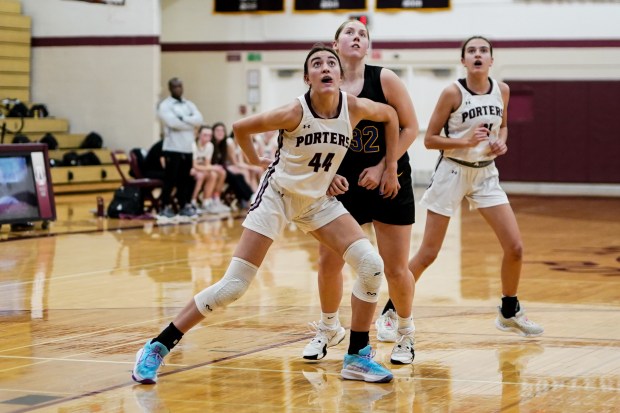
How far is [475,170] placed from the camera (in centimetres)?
760

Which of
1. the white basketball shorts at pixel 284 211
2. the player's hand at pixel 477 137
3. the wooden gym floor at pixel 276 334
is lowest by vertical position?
the wooden gym floor at pixel 276 334

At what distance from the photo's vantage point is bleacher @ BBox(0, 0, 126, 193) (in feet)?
74.0

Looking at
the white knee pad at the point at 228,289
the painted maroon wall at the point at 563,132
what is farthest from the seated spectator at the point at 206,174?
the white knee pad at the point at 228,289

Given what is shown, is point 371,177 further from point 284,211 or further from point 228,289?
point 228,289

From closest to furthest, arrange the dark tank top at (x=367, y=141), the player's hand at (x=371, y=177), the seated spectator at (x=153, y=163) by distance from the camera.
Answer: the player's hand at (x=371, y=177) < the dark tank top at (x=367, y=141) < the seated spectator at (x=153, y=163)

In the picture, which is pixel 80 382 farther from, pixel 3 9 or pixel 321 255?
pixel 3 9

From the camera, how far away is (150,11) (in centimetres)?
2464

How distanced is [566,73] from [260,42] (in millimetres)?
7051

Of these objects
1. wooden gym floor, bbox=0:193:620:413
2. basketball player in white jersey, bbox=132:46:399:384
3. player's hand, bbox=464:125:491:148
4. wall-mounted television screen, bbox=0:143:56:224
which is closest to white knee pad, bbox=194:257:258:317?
basketball player in white jersey, bbox=132:46:399:384

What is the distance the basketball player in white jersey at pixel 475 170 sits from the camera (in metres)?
7.41

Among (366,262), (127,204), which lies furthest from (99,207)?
(366,262)

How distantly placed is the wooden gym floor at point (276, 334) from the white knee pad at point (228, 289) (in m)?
0.41

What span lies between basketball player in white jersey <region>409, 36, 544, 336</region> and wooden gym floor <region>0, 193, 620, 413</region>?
1.34 ft

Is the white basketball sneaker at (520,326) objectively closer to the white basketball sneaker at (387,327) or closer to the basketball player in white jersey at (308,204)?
the white basketball sneaker at (387,327)
